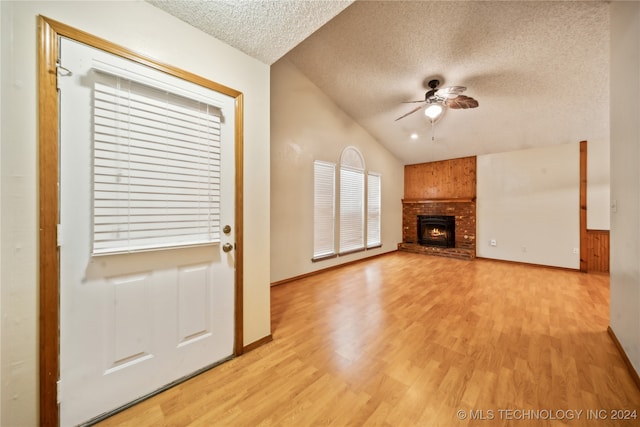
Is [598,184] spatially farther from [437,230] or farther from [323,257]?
[323,257]

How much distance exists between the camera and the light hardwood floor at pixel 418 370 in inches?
52.2

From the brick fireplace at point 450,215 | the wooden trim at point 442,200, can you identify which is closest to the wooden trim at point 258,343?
the brick fireplace at point 450,215

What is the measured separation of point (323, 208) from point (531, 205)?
445 cm

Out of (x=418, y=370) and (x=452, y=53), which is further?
(x=452, y=53)

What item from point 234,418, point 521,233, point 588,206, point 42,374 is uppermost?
point 588,206

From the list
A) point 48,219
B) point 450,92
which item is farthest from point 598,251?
point 48,219

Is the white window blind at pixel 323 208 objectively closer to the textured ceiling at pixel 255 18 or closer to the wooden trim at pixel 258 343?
the wooden trim at pixel 258 343

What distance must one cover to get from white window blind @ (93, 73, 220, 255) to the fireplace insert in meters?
5.79

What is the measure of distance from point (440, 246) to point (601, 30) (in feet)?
14.8

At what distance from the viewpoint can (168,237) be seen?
1.51 m

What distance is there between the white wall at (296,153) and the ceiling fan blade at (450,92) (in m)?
2.01

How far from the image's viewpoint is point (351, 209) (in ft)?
15.8

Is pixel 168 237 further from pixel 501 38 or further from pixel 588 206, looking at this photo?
pixel 588 206

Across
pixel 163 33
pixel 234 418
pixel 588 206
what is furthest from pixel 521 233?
pixel 163 33
